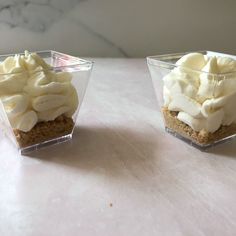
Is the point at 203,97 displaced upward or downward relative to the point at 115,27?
upward

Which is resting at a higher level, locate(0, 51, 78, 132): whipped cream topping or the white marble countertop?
locate(0, 51, 78, 132): whipped cream topping

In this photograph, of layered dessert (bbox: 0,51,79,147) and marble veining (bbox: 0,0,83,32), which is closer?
layered dessert (bbox: 0,51,79,147)

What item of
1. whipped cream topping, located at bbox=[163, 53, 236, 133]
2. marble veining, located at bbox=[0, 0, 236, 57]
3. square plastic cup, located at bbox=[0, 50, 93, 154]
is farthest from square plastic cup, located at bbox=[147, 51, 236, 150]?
marble veining, located at bbox=[0, 0, 236, 57]

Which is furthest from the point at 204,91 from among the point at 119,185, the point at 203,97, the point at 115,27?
the point at 115,27

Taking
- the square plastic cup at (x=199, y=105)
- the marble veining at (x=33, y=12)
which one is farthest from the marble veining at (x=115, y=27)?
the square plastic cup at (x=199, y=105)

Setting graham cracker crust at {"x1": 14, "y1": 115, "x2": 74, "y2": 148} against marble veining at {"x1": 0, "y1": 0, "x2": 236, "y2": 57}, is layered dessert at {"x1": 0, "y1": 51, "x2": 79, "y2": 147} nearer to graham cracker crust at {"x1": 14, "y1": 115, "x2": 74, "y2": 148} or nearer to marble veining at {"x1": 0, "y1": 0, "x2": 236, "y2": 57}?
graham cracker crust at {"x1": 14, "y1": 115, "x2": 74, "y2": 148}

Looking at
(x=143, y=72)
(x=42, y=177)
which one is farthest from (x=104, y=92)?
(x=42, y=177)

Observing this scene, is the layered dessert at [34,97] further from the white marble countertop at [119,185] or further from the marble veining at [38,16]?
the marble veining at [38,16]

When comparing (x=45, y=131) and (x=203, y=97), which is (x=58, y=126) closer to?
(x=45, y=131)
